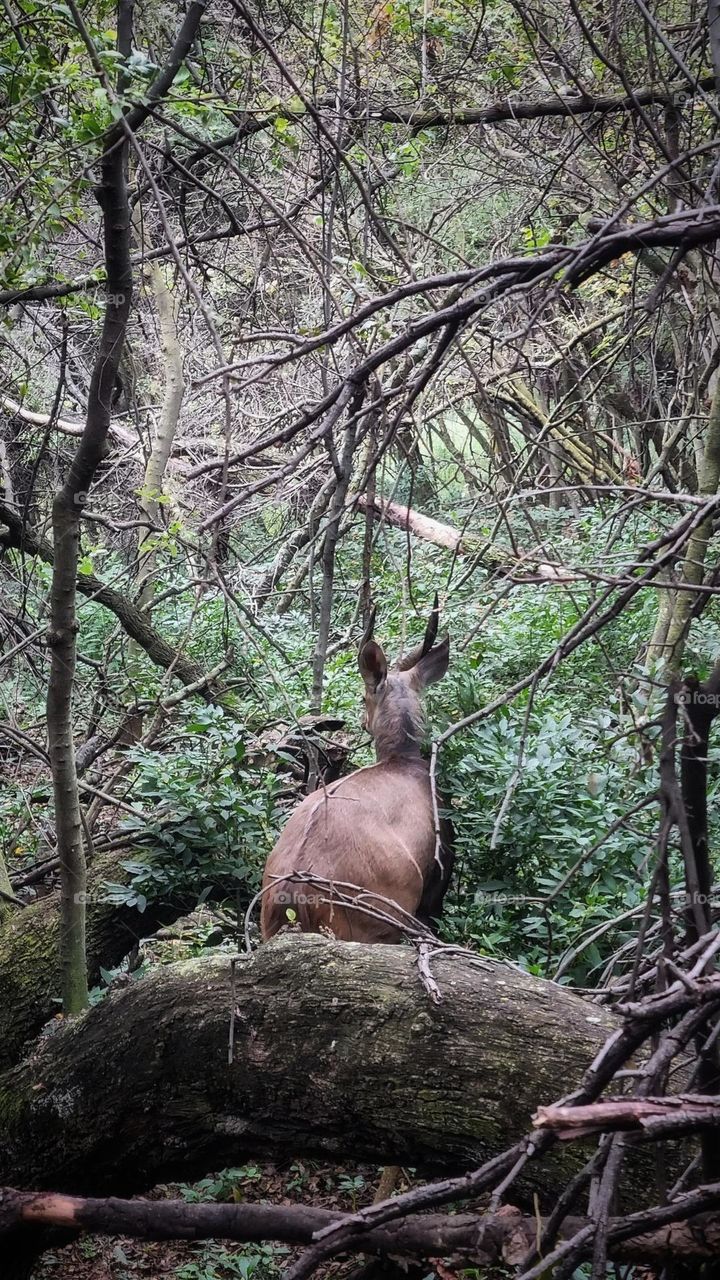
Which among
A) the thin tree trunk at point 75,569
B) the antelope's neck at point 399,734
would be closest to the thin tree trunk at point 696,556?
the antelope's neck at point 399,734

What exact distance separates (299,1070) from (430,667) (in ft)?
10.7

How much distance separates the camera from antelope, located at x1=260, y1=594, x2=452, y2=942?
16.9 feet

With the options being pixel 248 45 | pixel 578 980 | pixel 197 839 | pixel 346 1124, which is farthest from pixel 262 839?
pixel 248 45

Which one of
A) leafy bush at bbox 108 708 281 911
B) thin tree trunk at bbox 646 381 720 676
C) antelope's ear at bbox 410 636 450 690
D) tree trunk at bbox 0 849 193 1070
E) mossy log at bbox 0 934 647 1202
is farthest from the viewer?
antelope's ear at bbox 410 636 450 690

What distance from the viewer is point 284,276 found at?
9.01 meters

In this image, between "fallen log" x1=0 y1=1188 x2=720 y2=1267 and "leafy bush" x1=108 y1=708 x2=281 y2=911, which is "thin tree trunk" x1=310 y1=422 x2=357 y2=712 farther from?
"fallen log" x1=0 y1=1188 x2=720 y2=1267

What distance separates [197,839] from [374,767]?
106cm

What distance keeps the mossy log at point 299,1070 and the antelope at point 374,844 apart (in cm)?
87

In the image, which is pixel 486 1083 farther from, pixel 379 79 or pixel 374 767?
pixel 379 79

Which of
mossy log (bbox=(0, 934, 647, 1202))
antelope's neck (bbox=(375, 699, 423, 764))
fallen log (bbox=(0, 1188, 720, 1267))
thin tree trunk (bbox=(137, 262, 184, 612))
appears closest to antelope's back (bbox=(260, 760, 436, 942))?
antelope's neck (bbox=(375, 699, 423, 764))

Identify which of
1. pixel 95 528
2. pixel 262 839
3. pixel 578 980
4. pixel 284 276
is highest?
pixel 284 276

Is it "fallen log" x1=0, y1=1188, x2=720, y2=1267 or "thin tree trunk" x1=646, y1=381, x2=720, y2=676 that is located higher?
"thin tree trunk" x1=646, y1=381, x2=720, y2=676

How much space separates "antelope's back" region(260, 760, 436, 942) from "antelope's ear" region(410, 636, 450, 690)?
87 centimetres

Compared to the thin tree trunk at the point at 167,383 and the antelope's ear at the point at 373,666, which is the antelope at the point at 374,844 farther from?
the thin tree trunk at the point at 167,383
